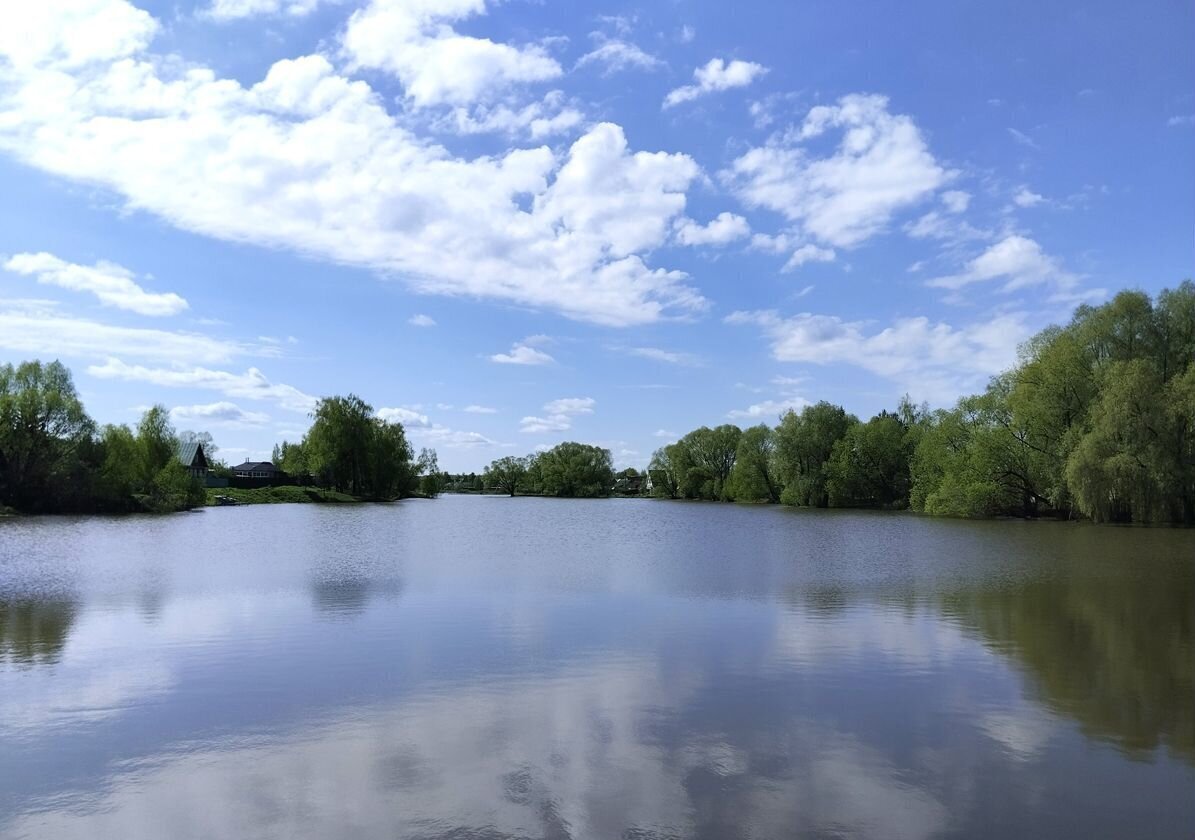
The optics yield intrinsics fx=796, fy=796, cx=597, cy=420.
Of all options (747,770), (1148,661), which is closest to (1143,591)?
(1148,661)

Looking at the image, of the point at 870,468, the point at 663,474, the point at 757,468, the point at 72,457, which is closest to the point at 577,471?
the point at 663,474

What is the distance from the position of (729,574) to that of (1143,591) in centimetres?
985

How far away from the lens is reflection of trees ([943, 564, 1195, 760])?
867 cm

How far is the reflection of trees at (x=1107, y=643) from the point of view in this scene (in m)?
8.67

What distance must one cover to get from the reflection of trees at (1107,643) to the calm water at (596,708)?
0.20 ft

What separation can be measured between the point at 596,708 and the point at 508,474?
6147 inches

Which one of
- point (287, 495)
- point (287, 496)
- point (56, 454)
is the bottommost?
point (287, 496)

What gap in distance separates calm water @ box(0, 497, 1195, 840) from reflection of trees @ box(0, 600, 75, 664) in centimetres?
9

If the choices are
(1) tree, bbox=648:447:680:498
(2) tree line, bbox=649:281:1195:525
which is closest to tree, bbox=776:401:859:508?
(2) tree line, bbox=649:281:1195:525

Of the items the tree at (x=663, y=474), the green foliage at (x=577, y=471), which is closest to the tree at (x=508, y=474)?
the green foliage at (x=577, y=471)

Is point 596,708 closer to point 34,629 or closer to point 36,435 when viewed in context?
point 34,629

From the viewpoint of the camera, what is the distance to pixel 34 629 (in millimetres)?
14102

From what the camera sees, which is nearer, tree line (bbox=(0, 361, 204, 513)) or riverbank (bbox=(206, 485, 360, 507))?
tree line (bbox=(0, 361, 204, 513))

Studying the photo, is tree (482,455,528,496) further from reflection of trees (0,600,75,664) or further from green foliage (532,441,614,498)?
reflection of trees (0,600,75,664)
